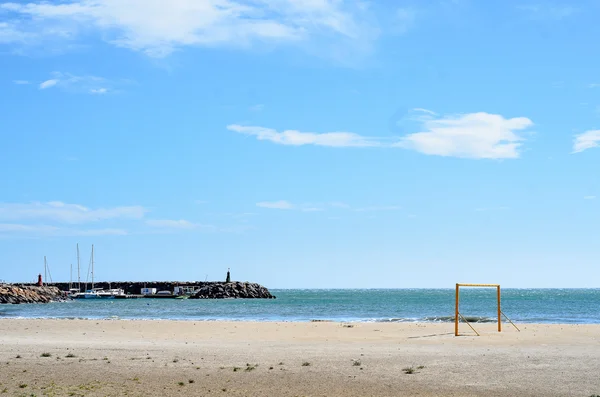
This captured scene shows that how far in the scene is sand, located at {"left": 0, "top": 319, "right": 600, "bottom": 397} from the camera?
16.9 meters

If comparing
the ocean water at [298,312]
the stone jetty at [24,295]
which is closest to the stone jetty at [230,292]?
the stone jetty at [24,295]

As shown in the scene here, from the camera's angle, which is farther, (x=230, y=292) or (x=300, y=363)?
(x=230, y=292)

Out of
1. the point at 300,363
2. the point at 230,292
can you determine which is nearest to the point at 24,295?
the point at 230,292

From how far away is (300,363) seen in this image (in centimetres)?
2138

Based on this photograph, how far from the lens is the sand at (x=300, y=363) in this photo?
16875 millimetres

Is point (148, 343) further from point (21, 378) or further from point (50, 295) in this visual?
point (50, 295)

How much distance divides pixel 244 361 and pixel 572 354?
36.2 feet

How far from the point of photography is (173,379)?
18172 mm

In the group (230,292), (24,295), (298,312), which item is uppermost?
(298,312)

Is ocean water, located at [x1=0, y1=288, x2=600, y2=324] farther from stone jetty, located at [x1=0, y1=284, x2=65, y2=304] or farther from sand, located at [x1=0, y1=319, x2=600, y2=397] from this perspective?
sand, located at [x1=0, y1=319, x2=600, y2=397]

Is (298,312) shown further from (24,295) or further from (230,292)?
(230,292)

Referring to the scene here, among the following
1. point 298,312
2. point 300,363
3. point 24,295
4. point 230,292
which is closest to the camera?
point 300,363

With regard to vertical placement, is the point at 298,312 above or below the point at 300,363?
below

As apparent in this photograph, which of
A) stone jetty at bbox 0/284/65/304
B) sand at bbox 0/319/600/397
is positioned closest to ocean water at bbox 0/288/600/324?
stone jetty at bbox 0/284/65/304
